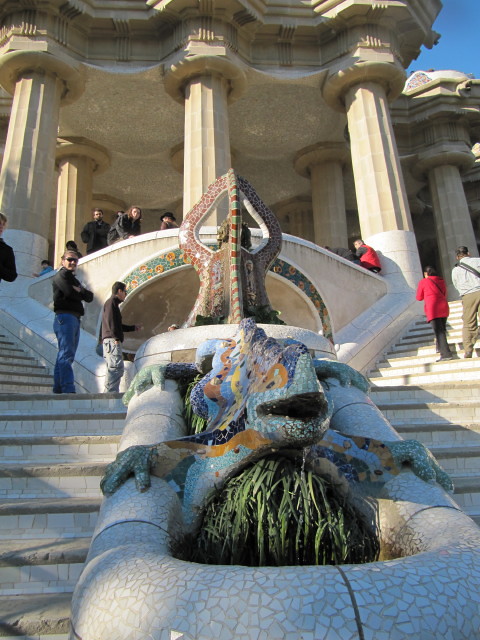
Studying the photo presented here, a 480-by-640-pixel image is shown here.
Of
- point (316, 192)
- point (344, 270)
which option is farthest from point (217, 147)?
point (316, 192)

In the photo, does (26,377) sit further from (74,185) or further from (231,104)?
(74,185)

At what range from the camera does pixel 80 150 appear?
62.0ft

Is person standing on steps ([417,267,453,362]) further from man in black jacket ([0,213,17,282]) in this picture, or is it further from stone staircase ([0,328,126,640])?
man in black jacket ([0,213,17,282])

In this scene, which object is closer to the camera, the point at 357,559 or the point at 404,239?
the point at 357,559

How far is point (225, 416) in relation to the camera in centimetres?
273

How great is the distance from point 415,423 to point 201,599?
4.14 meters

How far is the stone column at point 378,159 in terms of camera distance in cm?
1378

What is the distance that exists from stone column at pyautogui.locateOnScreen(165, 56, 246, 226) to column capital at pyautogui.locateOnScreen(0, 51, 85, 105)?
7.38ft

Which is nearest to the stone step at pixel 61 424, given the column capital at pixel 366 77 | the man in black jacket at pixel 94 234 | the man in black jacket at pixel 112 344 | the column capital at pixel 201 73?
the man in black jacket at pixel 112 344

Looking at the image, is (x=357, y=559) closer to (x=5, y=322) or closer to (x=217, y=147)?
A: (x=5, y=322)

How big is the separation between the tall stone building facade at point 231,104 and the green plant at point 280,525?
10.5m

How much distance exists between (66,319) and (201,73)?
→ 973 cm

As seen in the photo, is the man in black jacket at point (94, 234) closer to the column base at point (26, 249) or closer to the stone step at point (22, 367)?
the column base at point (26, 249)

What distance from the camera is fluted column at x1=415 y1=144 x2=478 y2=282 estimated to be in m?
19.3
